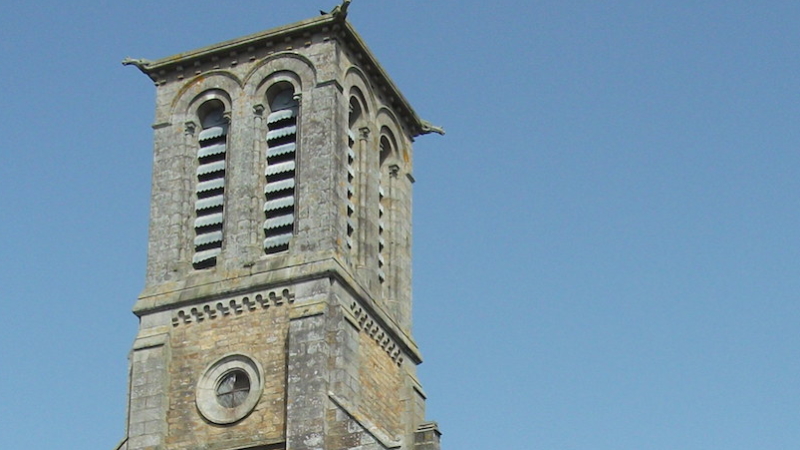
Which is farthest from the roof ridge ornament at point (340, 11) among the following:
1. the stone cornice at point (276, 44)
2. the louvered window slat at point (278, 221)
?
the louvered window slat at point (278, 221)

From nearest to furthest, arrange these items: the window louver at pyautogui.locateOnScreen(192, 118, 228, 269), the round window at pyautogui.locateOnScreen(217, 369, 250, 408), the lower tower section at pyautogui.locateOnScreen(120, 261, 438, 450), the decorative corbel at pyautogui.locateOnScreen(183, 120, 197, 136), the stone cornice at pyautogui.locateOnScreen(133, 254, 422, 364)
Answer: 1. the lower tower section at pyautogui.locateOnScreen(120, 261, 438, 450)
2. the round window at pyautogui.locateOnScreen(217, 369, 250, 408)
3. the stone cornice at pyautogui.locateOnScreen(133, 254, 422, 364)
4. the window louver at pyautogui.locateOnScreen(192, 118, 228, 269)
5. the decorative corbel at pyautogui.locateOnScreen(183, 120, 197, 136)

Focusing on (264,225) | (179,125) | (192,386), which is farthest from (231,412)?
(179,125)

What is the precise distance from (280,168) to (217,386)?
198 inches

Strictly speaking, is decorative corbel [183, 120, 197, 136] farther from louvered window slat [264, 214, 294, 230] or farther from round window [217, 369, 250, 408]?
round window [217, 369, 250, 408]

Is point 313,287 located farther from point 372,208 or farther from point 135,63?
point 135,63

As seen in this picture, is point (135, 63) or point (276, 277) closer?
point (276, 277)

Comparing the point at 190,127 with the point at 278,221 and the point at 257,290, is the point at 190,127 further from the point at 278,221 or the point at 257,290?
the point at 257,290

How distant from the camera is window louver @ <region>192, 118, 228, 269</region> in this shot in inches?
1457

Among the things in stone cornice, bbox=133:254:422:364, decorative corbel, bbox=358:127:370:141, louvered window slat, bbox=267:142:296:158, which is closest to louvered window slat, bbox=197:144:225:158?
louvered window slat, bbox=267:142:296:158

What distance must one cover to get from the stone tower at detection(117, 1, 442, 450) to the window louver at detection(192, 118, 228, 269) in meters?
0.03

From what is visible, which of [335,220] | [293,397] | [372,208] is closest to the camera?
[293,397]

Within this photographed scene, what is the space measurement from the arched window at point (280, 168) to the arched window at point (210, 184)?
42.9 inches

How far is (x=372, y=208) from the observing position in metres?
38.4

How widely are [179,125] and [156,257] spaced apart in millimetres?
3278
